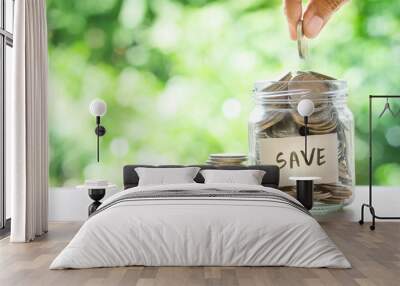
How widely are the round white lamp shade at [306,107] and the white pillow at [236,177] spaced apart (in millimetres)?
760

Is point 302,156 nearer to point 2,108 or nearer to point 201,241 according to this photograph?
point 201,241

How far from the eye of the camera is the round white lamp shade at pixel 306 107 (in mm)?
6867

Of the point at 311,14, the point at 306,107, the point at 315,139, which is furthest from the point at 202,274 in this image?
the point at 311,14

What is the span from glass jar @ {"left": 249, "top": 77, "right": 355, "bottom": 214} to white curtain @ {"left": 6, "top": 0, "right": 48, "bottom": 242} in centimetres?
231

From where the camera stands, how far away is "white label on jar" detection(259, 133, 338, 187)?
7.07 m

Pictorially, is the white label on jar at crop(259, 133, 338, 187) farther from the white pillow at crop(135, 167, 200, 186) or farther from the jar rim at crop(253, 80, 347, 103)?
the white pillow at crop(135, 167, 200, 186)

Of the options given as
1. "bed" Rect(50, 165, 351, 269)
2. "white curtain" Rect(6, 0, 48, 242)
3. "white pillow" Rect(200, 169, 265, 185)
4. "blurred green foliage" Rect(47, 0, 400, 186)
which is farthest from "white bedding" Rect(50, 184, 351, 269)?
"blurred green foliage" Rect(47, 0, 400, 186)

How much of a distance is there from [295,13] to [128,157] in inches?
99.3

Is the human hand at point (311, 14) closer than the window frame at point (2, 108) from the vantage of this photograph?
No

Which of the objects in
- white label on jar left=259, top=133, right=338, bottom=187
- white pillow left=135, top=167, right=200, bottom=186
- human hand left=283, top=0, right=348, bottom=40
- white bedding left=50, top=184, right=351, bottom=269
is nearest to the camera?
white bedding left=50, top=184, right=351, bottom=269

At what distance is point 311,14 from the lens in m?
7.66

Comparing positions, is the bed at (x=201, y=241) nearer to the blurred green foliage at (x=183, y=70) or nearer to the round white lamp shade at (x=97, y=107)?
the round white lamp shade at (x=97, y=107)

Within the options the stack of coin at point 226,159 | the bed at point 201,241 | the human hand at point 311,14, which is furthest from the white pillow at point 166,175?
the human hand at point 311,14

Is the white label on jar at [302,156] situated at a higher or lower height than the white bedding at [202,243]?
higher
